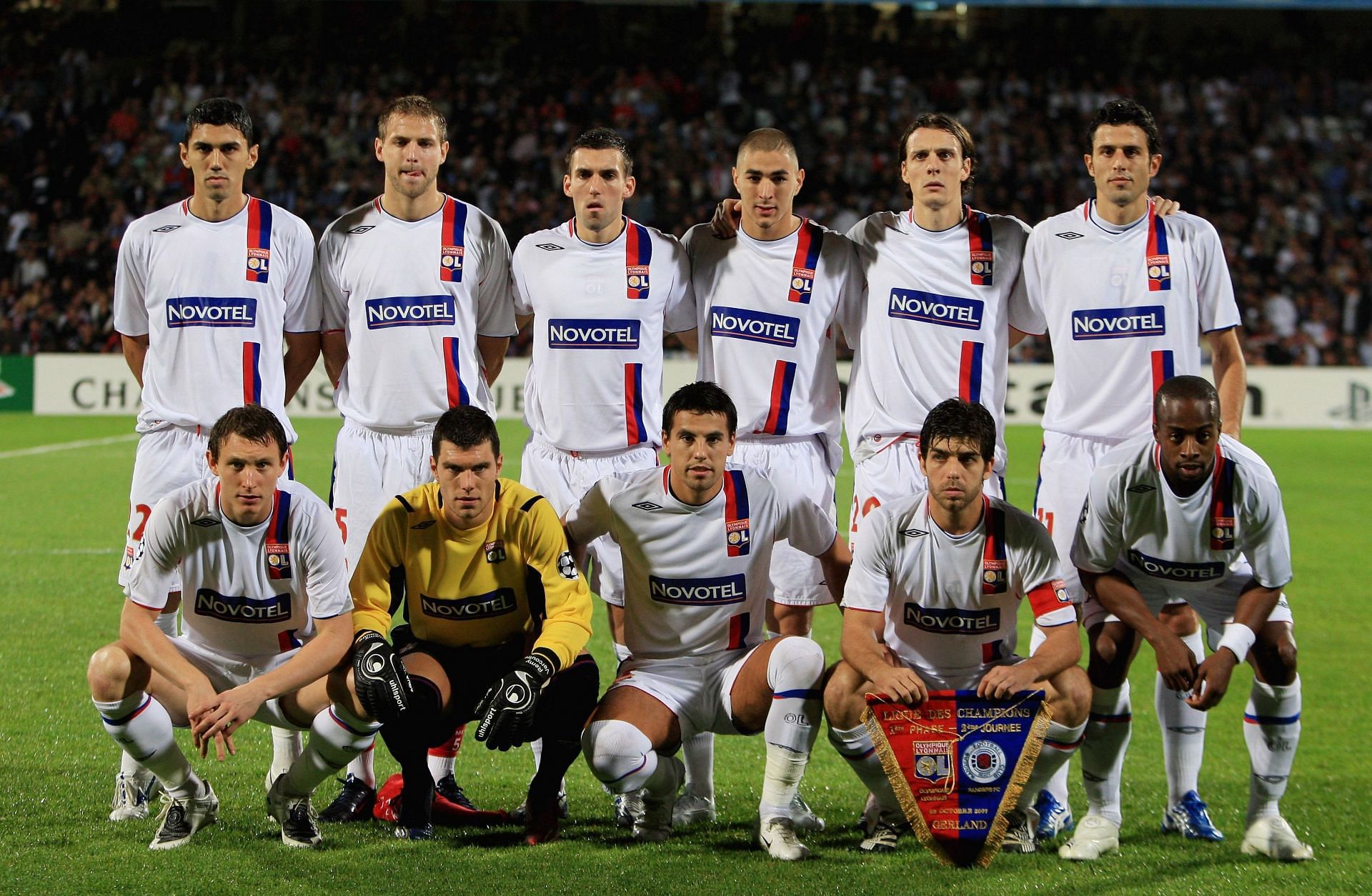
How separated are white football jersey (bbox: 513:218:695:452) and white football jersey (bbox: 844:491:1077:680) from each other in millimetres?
1133

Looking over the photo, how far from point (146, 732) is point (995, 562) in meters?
2.53

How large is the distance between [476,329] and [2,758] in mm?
2233

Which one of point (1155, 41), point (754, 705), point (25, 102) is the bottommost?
point (754, 705)

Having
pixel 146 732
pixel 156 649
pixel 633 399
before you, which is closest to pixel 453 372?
pixel 633 399

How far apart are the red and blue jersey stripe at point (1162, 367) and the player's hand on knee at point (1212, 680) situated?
100 cm

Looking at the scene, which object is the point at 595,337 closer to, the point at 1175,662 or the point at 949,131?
the point at 949,131

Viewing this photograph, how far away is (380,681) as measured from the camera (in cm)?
399

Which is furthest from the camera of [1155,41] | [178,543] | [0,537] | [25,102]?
[1155,41]

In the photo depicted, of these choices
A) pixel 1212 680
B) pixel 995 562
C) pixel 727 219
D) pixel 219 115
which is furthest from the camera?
pixel 727 219

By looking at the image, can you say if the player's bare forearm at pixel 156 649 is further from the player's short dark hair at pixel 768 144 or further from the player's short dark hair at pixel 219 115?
the player's short dark hair at pixel 768 144

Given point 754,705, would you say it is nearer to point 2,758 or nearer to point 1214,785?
point 1214,785

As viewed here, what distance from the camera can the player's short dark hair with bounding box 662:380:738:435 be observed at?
4328 millimetres

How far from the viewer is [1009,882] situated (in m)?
3.88

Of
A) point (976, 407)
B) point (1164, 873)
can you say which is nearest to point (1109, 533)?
point (976, 407)
